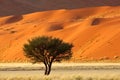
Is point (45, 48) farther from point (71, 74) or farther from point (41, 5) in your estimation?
point (41, 5)

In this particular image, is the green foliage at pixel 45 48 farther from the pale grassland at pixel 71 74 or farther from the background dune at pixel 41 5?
the background dune at pixel 41 5

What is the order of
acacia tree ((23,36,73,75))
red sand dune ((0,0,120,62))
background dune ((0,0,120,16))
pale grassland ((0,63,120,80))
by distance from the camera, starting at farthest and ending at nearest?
background dune ((0,0,120,16)), red sand dune ((0,0,120,62)), acacia tree ((23,36,73,75)), pale grassland ((0,63,120,80))

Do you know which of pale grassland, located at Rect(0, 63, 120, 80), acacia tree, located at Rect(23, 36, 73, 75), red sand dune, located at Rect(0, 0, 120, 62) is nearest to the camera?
pale grassland, located at Rect(0, 63, 120, 80)

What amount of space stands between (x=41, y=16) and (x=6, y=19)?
850cm

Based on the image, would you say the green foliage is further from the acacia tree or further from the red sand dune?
the red sand dune

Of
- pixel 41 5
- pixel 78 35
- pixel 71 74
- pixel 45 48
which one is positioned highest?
pixel 45 48

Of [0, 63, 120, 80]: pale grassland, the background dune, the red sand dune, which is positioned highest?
[0, 63, 120, 80]: pale grassland

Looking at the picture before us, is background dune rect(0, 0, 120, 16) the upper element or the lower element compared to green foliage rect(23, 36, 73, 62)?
lower

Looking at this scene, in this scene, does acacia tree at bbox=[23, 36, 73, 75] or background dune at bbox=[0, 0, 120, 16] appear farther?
background dune at bbox=[0, 0, 120, 16]

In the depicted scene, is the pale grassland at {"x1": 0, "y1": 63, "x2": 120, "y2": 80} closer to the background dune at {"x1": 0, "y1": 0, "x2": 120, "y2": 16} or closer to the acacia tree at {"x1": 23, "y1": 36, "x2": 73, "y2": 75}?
the acacia tree at {"x1": 23, "y1": 36, "x2": 73, "y2": 75}

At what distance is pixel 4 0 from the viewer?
14600 centimetres

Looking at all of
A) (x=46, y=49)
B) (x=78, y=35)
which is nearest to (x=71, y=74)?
(x=46, y=49)

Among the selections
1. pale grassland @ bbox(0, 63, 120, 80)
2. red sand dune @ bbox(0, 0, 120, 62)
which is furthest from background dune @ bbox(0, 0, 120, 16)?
pale grassland @ bbox(0, 63, 120, 80)

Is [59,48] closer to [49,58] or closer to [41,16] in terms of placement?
[49,58]
